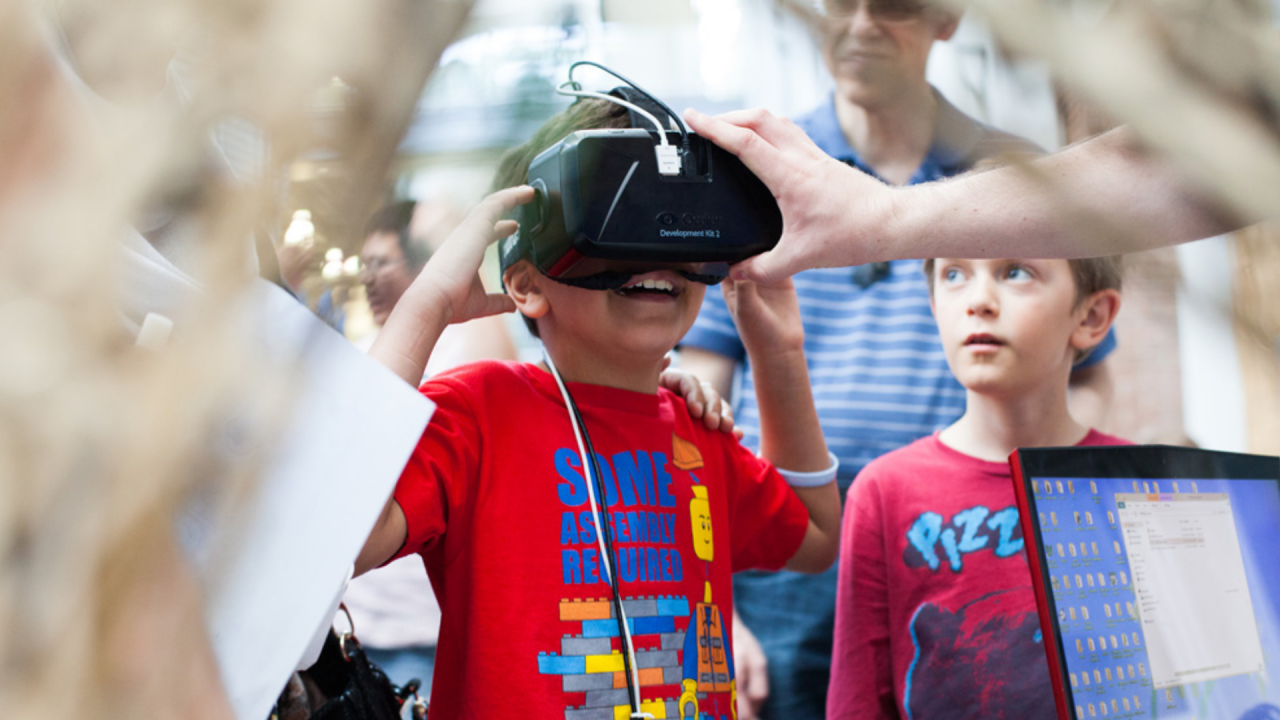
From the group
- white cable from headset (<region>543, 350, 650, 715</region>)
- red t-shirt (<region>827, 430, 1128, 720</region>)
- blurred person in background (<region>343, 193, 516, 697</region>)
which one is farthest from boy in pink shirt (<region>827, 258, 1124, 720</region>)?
blurred person in background (<region>343, 193, 516, 697</region>)

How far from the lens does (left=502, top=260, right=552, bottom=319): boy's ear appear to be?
98 centimetres

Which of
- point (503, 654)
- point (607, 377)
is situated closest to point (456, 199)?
point (503, 654)

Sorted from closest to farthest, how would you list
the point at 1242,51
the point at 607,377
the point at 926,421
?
the point at 1242,51 → the point at 607,377 → the point at 926,421

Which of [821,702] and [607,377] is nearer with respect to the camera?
[607,377]

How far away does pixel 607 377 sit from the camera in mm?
1002

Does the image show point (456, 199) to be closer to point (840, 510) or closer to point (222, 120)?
point (222, 120)

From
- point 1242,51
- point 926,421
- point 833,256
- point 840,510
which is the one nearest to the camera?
point 1242,51

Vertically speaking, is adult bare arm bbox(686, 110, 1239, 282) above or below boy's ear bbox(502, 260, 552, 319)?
below

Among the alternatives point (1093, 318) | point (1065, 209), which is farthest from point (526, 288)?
point (1065, 209)

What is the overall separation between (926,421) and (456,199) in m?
1.27

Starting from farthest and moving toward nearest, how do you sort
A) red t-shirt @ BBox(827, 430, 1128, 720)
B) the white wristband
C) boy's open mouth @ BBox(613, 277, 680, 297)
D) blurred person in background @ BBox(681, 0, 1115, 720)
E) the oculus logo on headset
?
blurred person in background @ BBox(681, 0, 1115, 720) → the white wristband → red t-shirt @ BBox(827, 430, 1128, 720) → boy's open mouth @ BBox(613, 277, 680, 297) → the oculus logo on headset

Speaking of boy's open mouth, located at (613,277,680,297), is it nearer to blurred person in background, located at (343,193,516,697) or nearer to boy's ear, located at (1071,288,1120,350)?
blurred person in background, located at (343,193,516,697)

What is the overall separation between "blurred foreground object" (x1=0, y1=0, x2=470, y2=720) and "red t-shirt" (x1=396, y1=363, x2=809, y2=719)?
0.65m

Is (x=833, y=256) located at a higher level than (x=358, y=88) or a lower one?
higher
